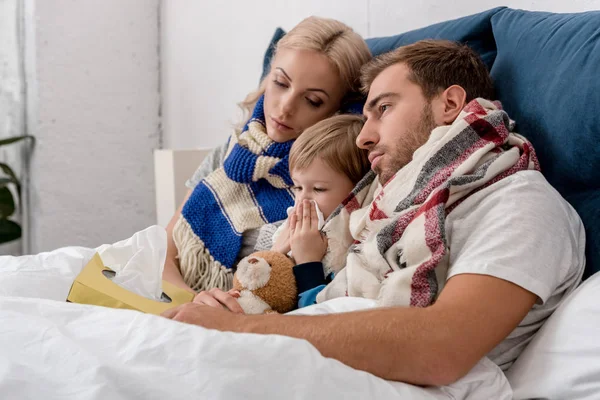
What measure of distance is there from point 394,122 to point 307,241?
0.96 feet

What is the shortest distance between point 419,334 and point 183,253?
0.95 metres

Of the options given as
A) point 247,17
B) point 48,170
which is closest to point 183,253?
point 247,17

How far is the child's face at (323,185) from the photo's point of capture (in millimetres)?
1396

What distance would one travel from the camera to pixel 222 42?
8.88 ft

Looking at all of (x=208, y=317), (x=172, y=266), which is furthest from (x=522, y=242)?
(x=172, y=266)

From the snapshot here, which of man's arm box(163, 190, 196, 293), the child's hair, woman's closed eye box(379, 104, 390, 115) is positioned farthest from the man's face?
man's arm box(163, 190, 196, 293)

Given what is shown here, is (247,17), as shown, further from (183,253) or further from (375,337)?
(375,337)

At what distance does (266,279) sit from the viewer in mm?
1279

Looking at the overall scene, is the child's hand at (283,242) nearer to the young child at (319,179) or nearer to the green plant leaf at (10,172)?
the young child at (319,179)

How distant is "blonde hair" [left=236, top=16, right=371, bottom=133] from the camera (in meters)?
1.61

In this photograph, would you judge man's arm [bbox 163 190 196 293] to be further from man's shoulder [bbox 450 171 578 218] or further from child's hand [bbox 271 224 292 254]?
man's shoulder [bbox 450 171 578 218]

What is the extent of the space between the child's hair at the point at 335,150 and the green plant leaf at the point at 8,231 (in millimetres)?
1819

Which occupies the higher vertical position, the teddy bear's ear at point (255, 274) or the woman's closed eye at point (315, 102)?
the woman's closed eye at point (315, 102)

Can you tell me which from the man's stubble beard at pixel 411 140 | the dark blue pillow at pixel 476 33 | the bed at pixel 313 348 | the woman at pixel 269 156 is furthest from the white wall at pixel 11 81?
the man's stubble beard at pixel 411 140
